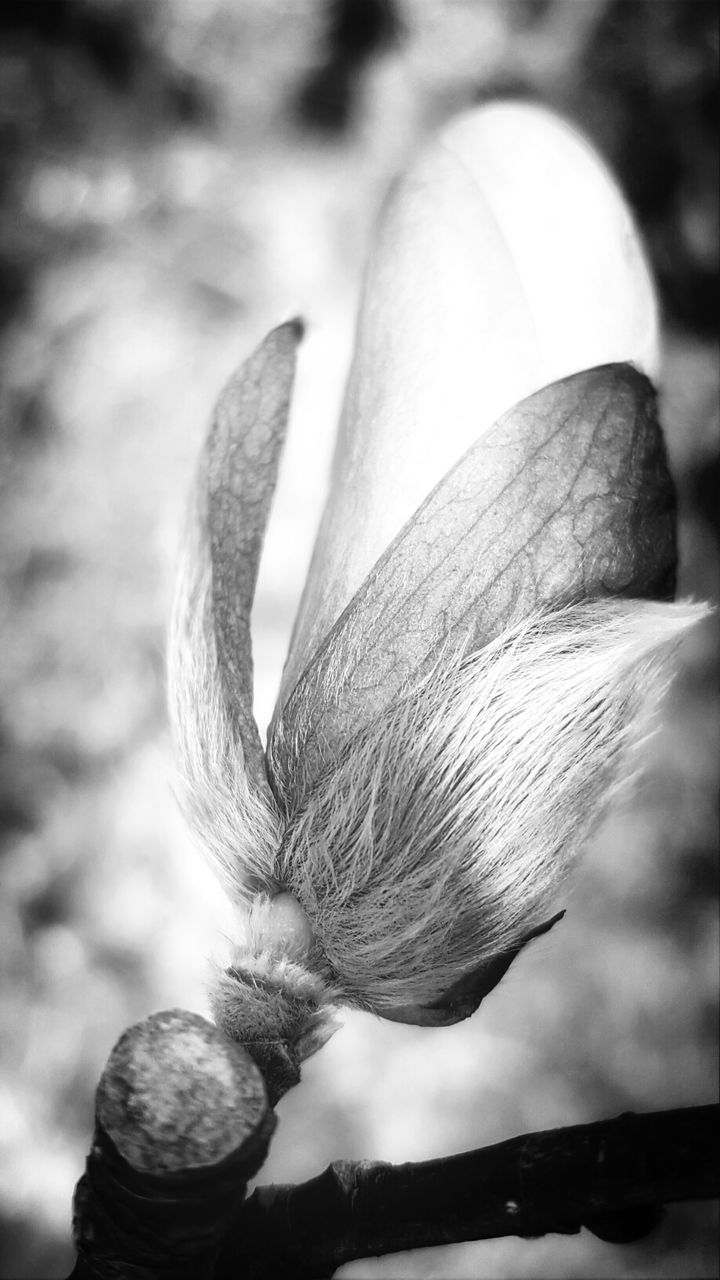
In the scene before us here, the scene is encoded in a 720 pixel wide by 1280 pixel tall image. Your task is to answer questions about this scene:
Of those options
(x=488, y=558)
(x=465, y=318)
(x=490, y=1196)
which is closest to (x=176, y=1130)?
(x=490, y=1196)

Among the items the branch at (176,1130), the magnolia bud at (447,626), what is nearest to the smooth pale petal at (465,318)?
the magnolia bud at (447,626)

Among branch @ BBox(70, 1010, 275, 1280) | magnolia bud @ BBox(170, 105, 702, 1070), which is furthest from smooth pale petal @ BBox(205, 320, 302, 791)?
branch @ BBox(70, 1010, 275, 1280)

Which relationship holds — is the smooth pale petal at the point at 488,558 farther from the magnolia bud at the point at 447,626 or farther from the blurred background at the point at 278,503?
the blurred background at the point at 278,503

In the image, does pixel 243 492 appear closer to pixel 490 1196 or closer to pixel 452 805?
pixel 452 805

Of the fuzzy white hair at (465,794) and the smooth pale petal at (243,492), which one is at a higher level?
the smooth pale petal at (243,492)

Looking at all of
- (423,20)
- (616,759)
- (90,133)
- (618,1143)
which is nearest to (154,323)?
(90,133)

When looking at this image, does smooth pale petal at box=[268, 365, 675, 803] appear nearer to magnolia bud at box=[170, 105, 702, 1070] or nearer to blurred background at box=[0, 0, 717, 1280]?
magnolia bud at box=[170, 105, 702, 1070]

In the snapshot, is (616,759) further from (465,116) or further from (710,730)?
(465,116)
